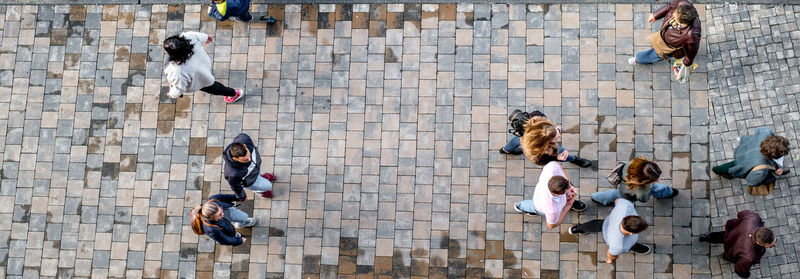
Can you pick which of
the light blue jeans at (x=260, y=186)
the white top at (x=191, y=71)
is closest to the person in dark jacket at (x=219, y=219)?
the light blue jeans at (x=260, y=186)

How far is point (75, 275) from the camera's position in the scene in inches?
336

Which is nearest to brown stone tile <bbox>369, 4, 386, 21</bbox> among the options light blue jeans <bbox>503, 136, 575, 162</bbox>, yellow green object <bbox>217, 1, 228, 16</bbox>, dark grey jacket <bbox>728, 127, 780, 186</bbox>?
yellow green object <bbox>217, 1, 228, 16</bbox>

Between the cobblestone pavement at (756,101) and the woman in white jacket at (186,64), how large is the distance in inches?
267

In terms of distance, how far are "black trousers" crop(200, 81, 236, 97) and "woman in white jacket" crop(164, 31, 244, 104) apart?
142 millimetres

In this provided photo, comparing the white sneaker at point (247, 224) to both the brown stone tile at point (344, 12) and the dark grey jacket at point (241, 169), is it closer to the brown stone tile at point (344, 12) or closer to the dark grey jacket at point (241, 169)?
the dark grey jacket at point (241, 169)

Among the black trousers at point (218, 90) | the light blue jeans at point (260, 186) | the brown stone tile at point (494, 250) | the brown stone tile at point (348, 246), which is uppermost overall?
the black trousers at point (218, 90)

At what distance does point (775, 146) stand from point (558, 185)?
240 centimetres

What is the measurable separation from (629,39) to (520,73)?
1604 millimetres

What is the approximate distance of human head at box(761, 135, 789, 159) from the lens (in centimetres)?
645

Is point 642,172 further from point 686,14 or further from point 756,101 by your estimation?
point 756,101

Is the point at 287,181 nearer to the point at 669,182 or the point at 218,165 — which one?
the point at 218,165

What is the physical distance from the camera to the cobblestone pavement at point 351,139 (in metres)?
8.19

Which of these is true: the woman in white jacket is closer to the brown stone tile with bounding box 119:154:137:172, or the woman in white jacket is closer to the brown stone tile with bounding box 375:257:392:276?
the brown stone tile with bounding box 119:154:137:172

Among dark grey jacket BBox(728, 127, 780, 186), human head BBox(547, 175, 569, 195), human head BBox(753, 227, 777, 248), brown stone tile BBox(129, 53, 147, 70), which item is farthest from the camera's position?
brown stone tile BBox(129, 53, 147, 70)
